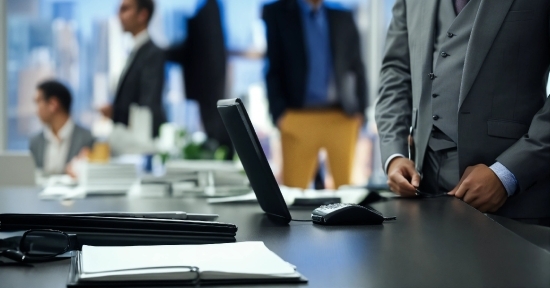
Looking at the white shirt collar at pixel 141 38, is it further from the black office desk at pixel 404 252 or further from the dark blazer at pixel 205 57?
the black office desk at pixel 404 252

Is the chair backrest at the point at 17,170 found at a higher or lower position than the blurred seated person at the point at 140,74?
lower

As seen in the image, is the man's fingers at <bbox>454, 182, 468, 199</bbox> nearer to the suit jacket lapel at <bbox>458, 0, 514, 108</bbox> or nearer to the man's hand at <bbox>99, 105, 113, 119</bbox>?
the suit jacket lapel at <bbox>458, 0, 514, 108</bbox>

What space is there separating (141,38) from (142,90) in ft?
1.58

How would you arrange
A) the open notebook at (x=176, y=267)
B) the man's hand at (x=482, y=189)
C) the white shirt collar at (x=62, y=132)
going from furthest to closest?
the white shirt collar at (x=62, y=132), the man's hand at (x=482, y=189), the open notebook at (x=176, y=267)

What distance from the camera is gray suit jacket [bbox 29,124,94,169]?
5539 millimetres

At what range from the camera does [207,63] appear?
5.94 metres

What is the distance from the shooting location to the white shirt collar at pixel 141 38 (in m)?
5.89

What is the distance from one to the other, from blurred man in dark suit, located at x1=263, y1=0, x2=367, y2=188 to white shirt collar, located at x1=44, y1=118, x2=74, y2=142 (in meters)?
1.66

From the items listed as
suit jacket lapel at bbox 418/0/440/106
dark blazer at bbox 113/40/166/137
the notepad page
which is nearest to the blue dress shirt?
dark blazer at bbox 113/40/166/137

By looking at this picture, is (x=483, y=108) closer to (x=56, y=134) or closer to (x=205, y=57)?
(x=205, y=57)

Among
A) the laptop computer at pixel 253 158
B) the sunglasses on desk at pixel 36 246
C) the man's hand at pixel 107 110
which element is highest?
the man's hand at pixel 107 110

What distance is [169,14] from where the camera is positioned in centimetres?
621

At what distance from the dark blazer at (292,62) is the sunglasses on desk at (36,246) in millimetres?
4145

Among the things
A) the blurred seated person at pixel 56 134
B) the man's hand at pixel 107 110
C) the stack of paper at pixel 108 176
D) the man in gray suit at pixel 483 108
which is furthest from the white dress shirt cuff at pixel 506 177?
the man's hand at pixel 107 110
